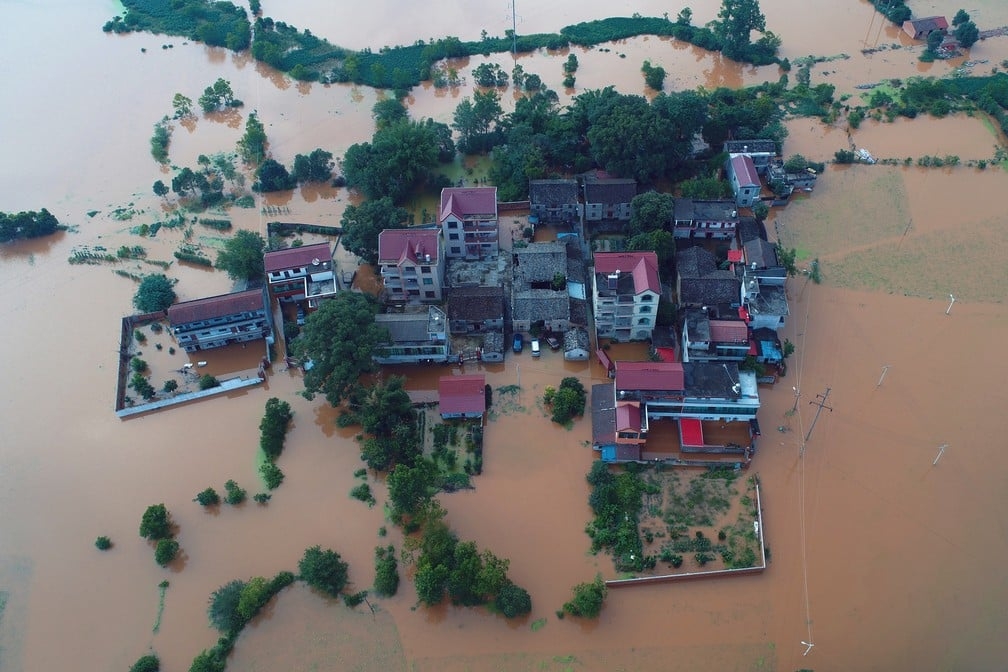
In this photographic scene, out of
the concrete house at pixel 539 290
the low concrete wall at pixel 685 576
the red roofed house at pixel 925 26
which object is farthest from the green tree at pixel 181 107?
the red roofed house at pixel 925 26

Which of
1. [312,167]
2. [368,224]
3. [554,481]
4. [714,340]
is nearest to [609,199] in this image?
[714,340]

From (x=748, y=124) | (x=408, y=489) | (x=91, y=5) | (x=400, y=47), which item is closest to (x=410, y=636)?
(x=408, y=489)

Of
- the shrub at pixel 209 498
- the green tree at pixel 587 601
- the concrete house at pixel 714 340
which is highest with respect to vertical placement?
the concrete house at pixel 714 340

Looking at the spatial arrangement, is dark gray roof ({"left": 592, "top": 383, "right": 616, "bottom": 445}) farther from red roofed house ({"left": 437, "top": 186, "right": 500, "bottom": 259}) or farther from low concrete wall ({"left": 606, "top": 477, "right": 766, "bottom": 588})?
red roofed house ({"left": 437, "top": 186, "right": 500, "bottom": 259})

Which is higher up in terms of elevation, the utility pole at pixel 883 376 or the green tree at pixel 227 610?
the utility pole at pixel 883 376

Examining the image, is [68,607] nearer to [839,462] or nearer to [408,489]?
[408,489]

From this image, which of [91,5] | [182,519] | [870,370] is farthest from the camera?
[91,5]

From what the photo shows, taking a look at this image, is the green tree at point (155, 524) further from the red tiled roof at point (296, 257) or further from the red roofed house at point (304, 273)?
Result: the red tiled roof at point (296, 257)
